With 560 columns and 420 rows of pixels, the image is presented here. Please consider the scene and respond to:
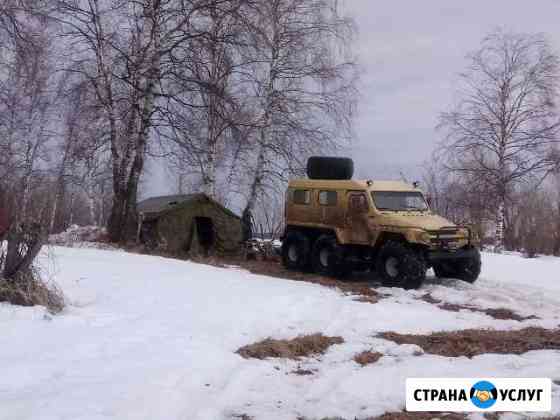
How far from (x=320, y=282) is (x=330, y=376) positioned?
239 inches

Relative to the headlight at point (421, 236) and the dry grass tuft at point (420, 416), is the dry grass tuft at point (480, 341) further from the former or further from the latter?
the headlight at point (421, 236)

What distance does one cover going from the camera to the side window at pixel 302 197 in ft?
42.6

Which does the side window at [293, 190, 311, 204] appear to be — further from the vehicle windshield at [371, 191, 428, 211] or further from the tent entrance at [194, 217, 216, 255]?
the tent entrance at [194, 217, 216, 255]

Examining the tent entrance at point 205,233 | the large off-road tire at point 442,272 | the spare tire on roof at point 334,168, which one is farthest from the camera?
the tent entrance at point 205,233

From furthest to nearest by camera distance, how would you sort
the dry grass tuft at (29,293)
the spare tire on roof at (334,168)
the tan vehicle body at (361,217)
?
the spare tire on roof at (334,168) → the tan vehicle body at (361,217) → the dry grass tuft at (29,293)

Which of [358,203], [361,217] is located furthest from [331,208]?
[361,217]

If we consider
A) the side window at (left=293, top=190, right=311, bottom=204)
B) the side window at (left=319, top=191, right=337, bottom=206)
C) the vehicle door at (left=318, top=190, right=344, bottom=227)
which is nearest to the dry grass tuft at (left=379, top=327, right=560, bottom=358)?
the vehicle door at (left=318, top=190, right=344, bottom=227)

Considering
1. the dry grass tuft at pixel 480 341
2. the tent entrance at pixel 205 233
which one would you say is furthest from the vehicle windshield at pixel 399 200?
the tent entrance at pixel 205 233

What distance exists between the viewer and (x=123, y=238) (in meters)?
15.8

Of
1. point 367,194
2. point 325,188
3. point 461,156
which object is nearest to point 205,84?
point 325,188

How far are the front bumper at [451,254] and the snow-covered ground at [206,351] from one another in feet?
4.19

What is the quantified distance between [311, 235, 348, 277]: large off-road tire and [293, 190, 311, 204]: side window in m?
1.03

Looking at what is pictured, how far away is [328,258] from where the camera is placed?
12.3 metres

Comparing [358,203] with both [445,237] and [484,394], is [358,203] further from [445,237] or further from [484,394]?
[484,394]
